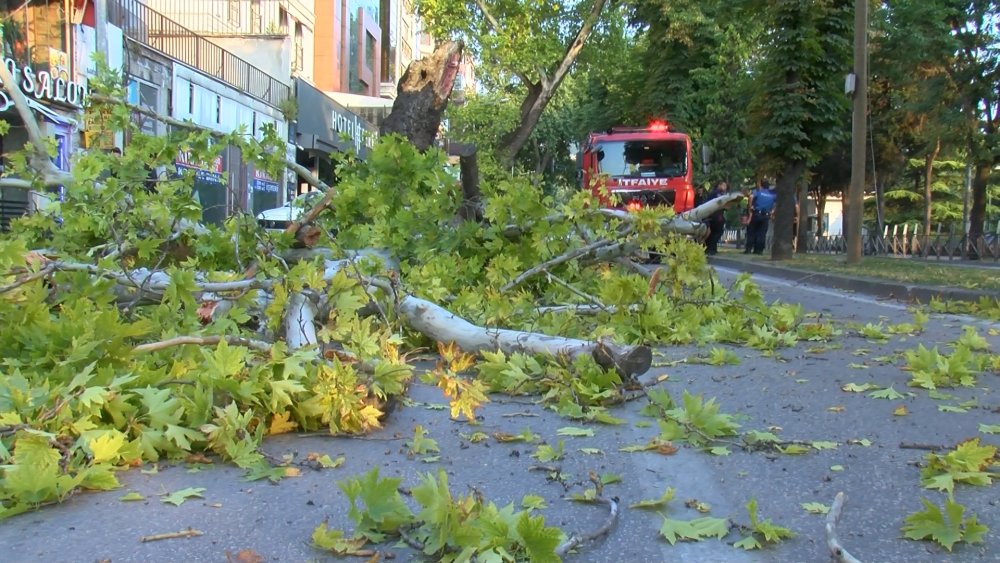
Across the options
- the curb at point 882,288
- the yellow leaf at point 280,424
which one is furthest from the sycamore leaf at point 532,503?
the curb at point 882,288

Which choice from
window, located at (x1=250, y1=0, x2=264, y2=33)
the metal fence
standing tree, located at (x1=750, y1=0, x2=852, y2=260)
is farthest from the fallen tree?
window, located at (x1=250, y1=0, x2=264, y2=33)

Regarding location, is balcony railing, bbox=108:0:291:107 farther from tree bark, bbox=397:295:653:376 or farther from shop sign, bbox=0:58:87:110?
tree bark, bbox=397:295:653:376

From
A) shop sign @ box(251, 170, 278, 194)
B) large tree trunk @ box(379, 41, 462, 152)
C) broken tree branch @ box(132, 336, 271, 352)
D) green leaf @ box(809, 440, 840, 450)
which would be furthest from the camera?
shop sign @ box(251, 170, 278, 194)

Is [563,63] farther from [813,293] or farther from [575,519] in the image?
[575,519]

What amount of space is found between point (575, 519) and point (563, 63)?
2034 cm

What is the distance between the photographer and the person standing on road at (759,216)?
878 inches

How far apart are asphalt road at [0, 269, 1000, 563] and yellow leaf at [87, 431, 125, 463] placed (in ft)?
0.46

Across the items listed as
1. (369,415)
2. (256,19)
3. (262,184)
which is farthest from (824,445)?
(256,19)

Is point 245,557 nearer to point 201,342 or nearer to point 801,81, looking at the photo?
point 201,342

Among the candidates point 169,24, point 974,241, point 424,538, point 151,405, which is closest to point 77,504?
point 151,405

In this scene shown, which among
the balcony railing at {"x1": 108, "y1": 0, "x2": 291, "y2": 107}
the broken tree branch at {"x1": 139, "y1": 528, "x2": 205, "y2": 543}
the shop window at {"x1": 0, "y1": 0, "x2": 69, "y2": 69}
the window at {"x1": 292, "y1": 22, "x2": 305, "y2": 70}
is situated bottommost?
the broken tree branch at {"x1": 139, "y1": 528, "x2": 205, "y2": 543}

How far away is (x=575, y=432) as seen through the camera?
157 inches

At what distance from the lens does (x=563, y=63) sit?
22.2 metres

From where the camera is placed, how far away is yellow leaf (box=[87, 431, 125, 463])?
9.93 feet
